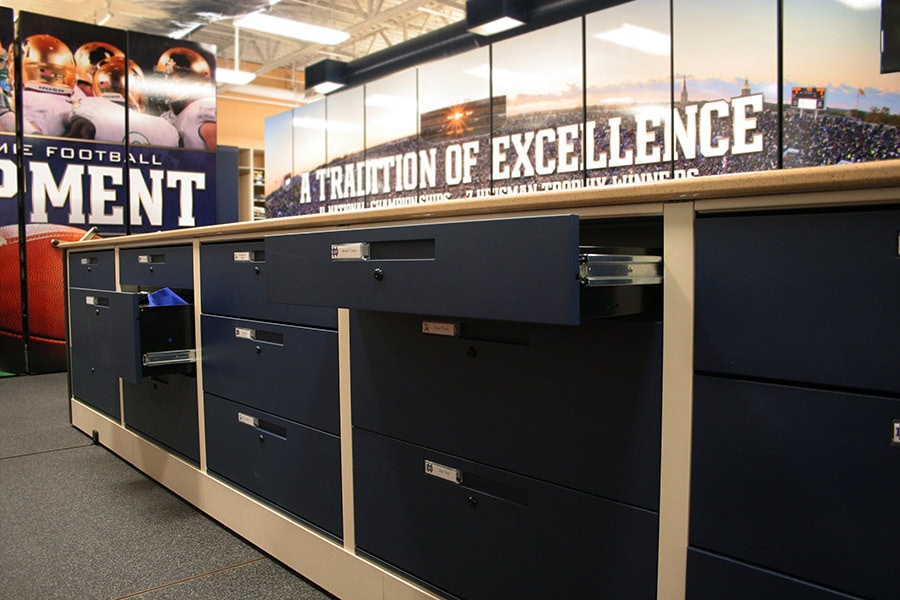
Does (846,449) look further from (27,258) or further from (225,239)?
(27,258)

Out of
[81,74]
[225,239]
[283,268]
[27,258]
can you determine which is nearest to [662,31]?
[225,239]

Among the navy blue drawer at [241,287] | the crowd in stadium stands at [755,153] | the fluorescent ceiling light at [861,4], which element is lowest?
the navy blue drawer at [241,287]

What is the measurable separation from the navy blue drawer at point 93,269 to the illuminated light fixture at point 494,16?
3566 millimetres

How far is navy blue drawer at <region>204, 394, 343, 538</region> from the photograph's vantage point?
4.19 feet

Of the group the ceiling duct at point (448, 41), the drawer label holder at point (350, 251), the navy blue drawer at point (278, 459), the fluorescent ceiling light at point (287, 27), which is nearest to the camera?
the drawer label holder at point (350, 251)

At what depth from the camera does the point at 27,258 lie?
420 centimetres

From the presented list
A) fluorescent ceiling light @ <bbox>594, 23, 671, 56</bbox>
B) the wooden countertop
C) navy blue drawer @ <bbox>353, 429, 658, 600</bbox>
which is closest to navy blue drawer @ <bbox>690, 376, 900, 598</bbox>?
navy blue drawer @ <bbox>353, 429, 658, 600</bbox>

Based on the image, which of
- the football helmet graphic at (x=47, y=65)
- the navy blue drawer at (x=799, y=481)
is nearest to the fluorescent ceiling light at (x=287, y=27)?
the football helmet graphic at (x=47, y=65)

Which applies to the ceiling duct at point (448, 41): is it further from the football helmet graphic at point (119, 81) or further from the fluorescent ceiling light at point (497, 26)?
the football helmet graphic at point (119, 81)

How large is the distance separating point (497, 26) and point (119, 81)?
9.46 feet

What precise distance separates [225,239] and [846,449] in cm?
139

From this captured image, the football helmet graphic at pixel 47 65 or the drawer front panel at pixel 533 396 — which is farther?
the football helmet graphic at pixel 47 65

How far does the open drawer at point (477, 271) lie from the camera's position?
65 cm

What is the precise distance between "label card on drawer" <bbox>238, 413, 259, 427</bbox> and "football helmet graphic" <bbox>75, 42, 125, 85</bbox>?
12.9 ft
